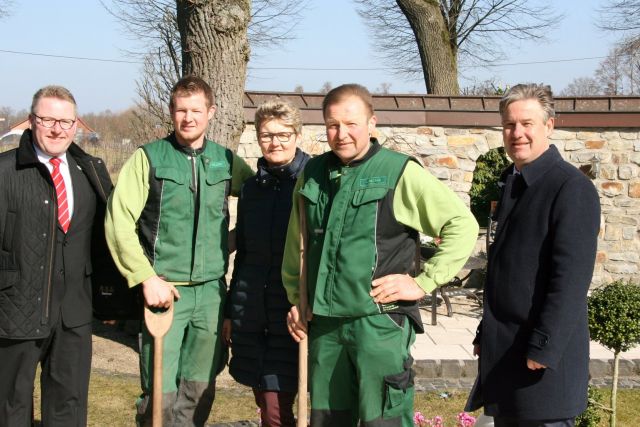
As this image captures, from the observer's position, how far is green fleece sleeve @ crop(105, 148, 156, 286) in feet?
10.8

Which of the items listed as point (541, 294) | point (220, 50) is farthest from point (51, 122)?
point (220, 50)

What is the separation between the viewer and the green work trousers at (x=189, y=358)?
343 cm

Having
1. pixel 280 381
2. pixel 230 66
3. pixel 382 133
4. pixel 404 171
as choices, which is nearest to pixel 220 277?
pixel 280 381

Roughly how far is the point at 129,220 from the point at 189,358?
27.7 inches

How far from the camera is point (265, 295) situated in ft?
11.2

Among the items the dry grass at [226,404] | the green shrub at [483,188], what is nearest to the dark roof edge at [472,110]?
the green shrub at [483,188]

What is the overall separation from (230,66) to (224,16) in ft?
1.34

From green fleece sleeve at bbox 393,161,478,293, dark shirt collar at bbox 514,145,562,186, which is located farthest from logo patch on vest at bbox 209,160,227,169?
dark shirt collar at bbox 514,145,562,186

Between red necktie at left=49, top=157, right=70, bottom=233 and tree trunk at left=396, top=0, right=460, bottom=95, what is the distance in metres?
11.5

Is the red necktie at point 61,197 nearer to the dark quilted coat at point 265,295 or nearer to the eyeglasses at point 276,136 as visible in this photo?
the dark quilted coat at point 265,295

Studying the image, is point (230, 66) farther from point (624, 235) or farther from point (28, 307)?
point (624, 235)

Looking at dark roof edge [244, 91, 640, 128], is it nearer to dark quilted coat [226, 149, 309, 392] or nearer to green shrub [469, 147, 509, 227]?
green shrub [469, 147, 509, 227]

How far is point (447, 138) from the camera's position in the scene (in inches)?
386

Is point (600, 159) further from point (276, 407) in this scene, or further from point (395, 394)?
point (395, 394)
